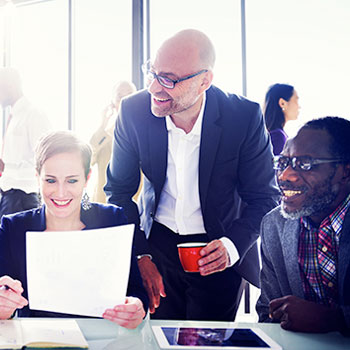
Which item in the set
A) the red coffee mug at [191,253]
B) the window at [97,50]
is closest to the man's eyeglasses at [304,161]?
the red coffee mug at [191,253]

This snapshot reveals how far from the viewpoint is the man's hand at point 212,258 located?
1.33 meters

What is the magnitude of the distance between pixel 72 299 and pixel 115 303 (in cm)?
11

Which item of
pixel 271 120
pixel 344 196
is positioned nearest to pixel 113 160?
pixel 344 196

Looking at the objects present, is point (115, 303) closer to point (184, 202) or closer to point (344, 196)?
point (184, 202)

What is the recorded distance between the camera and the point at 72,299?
1.14 metres

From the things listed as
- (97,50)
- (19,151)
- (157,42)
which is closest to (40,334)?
(19,151)

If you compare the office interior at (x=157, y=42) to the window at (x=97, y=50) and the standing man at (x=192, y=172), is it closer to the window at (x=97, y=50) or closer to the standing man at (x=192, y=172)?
the window at (x=97, y=50)

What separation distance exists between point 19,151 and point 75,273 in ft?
5.95

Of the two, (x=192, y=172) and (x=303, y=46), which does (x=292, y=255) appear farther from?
(x=303, y=46)

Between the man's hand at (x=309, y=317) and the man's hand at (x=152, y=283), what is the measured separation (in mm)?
472

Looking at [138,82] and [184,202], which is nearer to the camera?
[184,202]

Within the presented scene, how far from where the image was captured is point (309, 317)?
3.58 ft

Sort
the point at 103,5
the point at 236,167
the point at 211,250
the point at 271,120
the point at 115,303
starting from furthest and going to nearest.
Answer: the point at 103,5 → the point at 271,120 → the point at 236,167 → the point at 211,250 → the point at 115,303

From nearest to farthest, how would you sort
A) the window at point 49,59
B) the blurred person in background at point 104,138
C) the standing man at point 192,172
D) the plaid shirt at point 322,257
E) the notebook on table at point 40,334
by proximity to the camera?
the notebook on table at point 40,334, the plaid shirt at point 322,257, the standing man at point 192,172, the blurred person in background at point 104,138, the window at point 49,59
